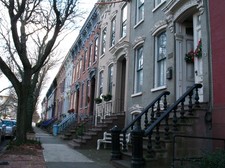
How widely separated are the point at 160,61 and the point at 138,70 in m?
2.25

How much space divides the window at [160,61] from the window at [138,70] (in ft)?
5.69

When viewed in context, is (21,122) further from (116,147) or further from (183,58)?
(183,58)

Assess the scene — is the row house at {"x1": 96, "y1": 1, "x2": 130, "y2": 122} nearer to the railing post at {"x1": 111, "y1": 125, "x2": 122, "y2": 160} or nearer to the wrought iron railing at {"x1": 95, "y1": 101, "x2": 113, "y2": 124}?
the wrought iron railing at {"x1": 95, "y1": 101, "x2": 113, "y2": 124}

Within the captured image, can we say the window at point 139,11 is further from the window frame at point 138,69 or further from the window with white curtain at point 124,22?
the window with white curtain at point 124,22

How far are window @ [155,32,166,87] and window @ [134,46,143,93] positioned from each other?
173 centimetres

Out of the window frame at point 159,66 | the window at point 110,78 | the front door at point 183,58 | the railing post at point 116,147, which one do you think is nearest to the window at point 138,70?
the window frame at point 159,66

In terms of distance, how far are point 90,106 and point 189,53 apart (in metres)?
13.1

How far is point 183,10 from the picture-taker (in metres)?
10.2

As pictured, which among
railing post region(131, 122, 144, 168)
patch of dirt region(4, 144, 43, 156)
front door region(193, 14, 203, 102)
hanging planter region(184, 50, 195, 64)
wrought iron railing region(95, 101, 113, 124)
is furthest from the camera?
wrought iron railing region(95, 101, 113, 124)

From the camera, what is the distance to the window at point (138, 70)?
45.8 ft

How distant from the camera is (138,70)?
557 inches

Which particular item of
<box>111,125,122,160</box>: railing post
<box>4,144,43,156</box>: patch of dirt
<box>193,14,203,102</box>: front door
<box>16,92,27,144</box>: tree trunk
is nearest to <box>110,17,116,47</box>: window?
<box>16,92,27,144</box>: tree trunk

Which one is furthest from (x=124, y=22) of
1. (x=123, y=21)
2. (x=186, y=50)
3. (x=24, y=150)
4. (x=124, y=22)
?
(x=24, y=150)

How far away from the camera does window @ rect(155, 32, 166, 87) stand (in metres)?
11.8
